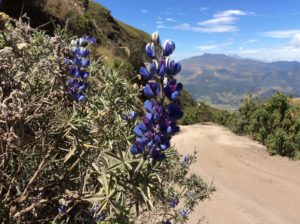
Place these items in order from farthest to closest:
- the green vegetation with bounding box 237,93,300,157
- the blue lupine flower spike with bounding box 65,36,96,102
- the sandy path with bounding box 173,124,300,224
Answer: the green vegetation with bounding box 237,93,300,157, the sandy path with bounding box 173,124,300,224, the blue lupine flower spike with bounding box 65,36,96,102

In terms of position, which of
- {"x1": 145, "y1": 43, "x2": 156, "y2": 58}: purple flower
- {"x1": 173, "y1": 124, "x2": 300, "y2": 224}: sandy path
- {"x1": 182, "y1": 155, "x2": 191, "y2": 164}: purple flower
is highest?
{"x1": 145, "y1": 43, "x2": 156, "y2": 58}: purple flower

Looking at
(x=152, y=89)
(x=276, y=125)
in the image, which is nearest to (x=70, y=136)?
(x=152, y=89)

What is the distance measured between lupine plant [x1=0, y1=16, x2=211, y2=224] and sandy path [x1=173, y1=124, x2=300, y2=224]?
5782 mm

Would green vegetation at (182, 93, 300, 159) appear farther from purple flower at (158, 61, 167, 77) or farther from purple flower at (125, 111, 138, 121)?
purple flower at (158, 61, 167, 77)

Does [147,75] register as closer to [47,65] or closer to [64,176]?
[47,65]

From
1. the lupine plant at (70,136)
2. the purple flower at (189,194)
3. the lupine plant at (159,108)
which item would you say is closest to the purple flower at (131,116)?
the lupine plant at (70,136)

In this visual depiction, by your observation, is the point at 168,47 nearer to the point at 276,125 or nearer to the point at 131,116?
the point at 131,116

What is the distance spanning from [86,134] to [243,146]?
1277 cm

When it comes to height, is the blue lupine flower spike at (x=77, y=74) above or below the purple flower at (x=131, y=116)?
above

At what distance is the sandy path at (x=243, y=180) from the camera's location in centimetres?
877

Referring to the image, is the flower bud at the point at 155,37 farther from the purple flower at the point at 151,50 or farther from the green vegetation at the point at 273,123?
the green vegetation at the point at 273,123

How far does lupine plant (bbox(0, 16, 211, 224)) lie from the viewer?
6.73 ft


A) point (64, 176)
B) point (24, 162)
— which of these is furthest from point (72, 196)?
point (24, 162)

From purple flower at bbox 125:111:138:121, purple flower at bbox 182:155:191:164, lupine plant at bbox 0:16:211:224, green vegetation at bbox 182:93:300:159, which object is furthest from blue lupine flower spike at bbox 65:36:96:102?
green vegetation at bbox 182:93:300:159
